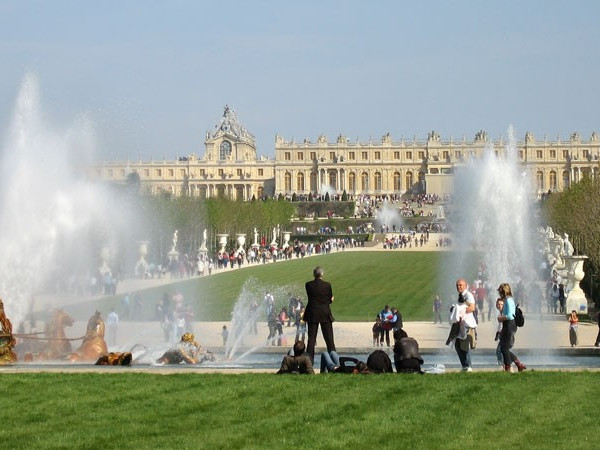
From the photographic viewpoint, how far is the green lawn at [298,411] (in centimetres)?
943

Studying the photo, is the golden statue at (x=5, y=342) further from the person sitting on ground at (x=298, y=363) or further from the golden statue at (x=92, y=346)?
the person sitting on ground at (x=298, y=363)

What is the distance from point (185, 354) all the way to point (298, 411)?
5522mm

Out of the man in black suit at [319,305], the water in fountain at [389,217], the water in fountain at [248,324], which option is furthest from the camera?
the water in fountain at [389,217]

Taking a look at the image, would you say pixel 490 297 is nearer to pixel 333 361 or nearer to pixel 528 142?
pixel 333 361

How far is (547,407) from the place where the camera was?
35.4 ft

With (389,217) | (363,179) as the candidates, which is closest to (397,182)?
(363,179)

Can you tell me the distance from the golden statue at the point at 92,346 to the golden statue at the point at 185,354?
1025mm

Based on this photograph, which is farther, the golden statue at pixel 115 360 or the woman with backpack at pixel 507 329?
the golden statue at pixel 115 360

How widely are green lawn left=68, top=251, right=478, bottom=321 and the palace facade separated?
8540 centimetres

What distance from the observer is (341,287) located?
3978 cm

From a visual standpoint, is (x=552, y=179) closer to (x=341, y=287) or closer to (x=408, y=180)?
(x=408, y=180)

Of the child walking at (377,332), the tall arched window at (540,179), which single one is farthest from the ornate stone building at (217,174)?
the child walking at (377,332)

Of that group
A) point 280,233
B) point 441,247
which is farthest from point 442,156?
point 441,247

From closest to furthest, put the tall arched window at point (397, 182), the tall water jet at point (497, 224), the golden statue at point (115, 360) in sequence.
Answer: the golden statue at point (115, 360) → the tall water jet at point (497, 224) → the tall arched window at point (397, 182)
